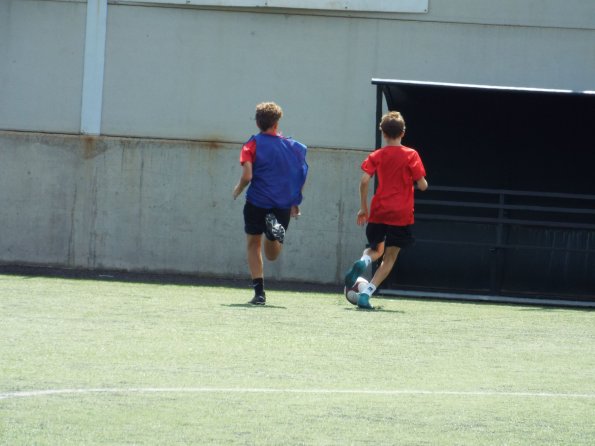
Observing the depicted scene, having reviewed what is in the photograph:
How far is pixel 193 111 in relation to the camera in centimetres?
1605

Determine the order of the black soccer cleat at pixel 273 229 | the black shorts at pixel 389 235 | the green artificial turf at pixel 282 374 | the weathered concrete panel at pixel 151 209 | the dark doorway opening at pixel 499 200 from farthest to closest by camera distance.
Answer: the weathered concrete panel at pixel 151 209 → the dark doorway opening at pixel 499 200 → the black shorts at pixel 389 235 → the black soccer cleat at pixel 273 229 → the green artificial turf at pixel 282 374

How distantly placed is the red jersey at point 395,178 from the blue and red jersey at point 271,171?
2.27 ft

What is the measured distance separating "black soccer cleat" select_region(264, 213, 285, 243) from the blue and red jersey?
14cm

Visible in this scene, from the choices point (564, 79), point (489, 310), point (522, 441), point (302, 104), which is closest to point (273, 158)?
point (489, 310)

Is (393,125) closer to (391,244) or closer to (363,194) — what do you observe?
(363,194)

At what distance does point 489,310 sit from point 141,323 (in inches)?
165

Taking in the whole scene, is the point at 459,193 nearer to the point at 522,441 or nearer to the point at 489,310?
the point at 489,310

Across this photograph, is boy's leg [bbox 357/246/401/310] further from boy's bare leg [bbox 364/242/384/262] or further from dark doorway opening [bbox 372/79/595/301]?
dark doorway opening [bbox 372/79/595/301]

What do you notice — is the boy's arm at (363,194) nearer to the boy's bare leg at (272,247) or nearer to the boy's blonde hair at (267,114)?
the boy's bare leg at (272,247)

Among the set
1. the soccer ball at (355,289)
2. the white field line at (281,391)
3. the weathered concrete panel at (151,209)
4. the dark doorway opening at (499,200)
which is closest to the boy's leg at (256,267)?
the soccer ball at (355,289)

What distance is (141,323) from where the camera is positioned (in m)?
9.98

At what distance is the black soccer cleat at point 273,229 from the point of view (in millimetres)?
11984

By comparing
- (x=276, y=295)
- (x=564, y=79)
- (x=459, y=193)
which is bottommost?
(x=276, y=295)

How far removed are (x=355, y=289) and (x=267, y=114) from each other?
169 centimetres
